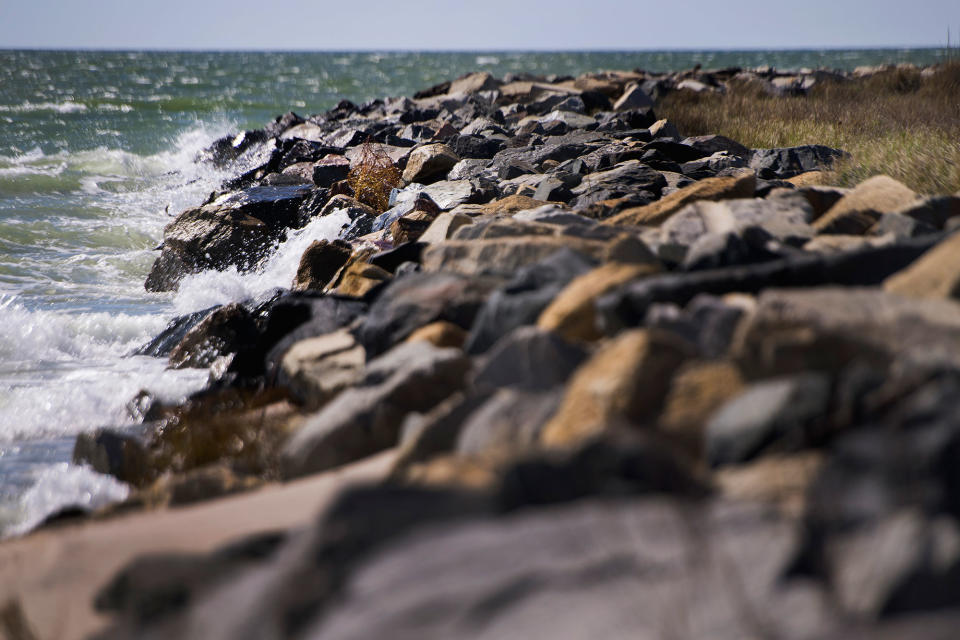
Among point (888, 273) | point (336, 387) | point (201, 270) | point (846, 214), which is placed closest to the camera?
point (888, 273)

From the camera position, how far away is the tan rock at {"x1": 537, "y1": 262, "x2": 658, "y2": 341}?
2654 millimetres

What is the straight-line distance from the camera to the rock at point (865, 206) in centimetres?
386

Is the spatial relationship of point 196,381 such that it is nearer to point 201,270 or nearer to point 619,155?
point 201,270

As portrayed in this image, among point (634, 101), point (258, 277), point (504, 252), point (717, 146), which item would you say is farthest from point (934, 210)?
point (634, 101)

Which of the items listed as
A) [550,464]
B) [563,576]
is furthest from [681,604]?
[550,464]

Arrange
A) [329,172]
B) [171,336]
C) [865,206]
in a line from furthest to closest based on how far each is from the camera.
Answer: [329,172], [171,336], [865,206]

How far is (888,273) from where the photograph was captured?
108 inches

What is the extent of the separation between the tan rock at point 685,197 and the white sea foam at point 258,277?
117 inches

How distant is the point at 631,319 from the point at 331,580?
1450 mm

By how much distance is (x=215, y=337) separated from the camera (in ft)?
15.0

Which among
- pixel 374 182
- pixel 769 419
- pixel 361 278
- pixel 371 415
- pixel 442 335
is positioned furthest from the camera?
pixel 374 182

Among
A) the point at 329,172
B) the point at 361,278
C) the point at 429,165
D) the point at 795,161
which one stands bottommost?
the point at 361,278

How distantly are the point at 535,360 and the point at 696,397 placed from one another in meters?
0.60

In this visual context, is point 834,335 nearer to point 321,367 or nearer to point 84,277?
point 321,367
